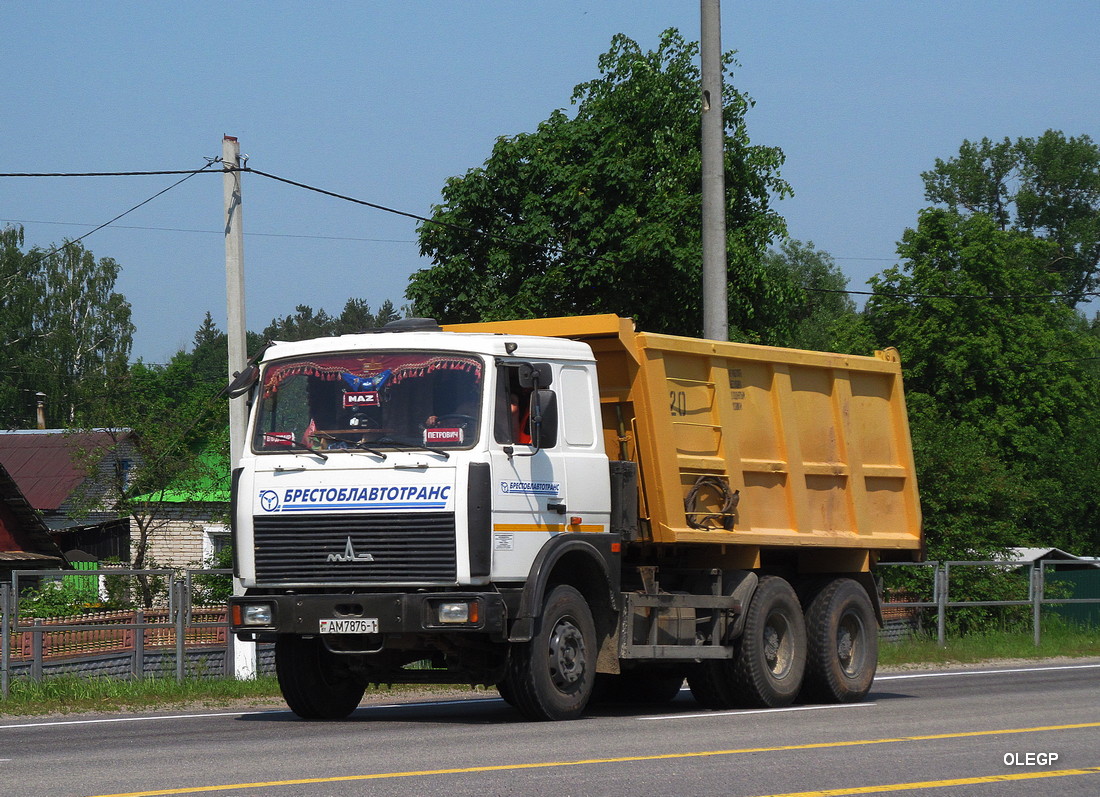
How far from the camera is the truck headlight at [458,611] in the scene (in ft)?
36.1

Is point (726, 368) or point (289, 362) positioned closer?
point (289, 362)

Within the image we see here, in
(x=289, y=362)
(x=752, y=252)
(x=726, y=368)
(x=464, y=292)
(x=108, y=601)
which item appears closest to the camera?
(x=289, y=362)

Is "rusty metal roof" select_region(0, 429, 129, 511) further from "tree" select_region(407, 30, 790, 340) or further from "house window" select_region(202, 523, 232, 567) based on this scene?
"tree" select_region(407, 30, 790, 340)

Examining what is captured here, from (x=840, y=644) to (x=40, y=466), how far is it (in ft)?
169

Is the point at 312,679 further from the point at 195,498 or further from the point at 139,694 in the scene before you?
the point at 195,498

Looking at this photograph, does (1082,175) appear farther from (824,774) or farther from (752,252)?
(824,774)

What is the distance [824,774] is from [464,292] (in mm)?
25328

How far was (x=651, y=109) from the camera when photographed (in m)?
32.3

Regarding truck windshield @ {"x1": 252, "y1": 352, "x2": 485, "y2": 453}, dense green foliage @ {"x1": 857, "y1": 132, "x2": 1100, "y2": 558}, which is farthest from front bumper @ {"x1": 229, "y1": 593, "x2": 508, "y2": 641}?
dense green foliage @ {"x1": 857, "y1": 132, "x2": 1100, "y2": 558}

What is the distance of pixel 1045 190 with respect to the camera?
80625mm

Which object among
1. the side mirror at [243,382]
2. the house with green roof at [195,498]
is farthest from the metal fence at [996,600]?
the house with green roof at [195,498]

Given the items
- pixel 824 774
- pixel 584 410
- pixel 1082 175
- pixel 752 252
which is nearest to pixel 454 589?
pixel 584 410

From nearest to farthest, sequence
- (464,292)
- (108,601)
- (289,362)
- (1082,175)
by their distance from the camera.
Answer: (289,362), (108,601), (464,292), (1082,175)

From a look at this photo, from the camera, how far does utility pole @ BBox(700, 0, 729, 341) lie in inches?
687
